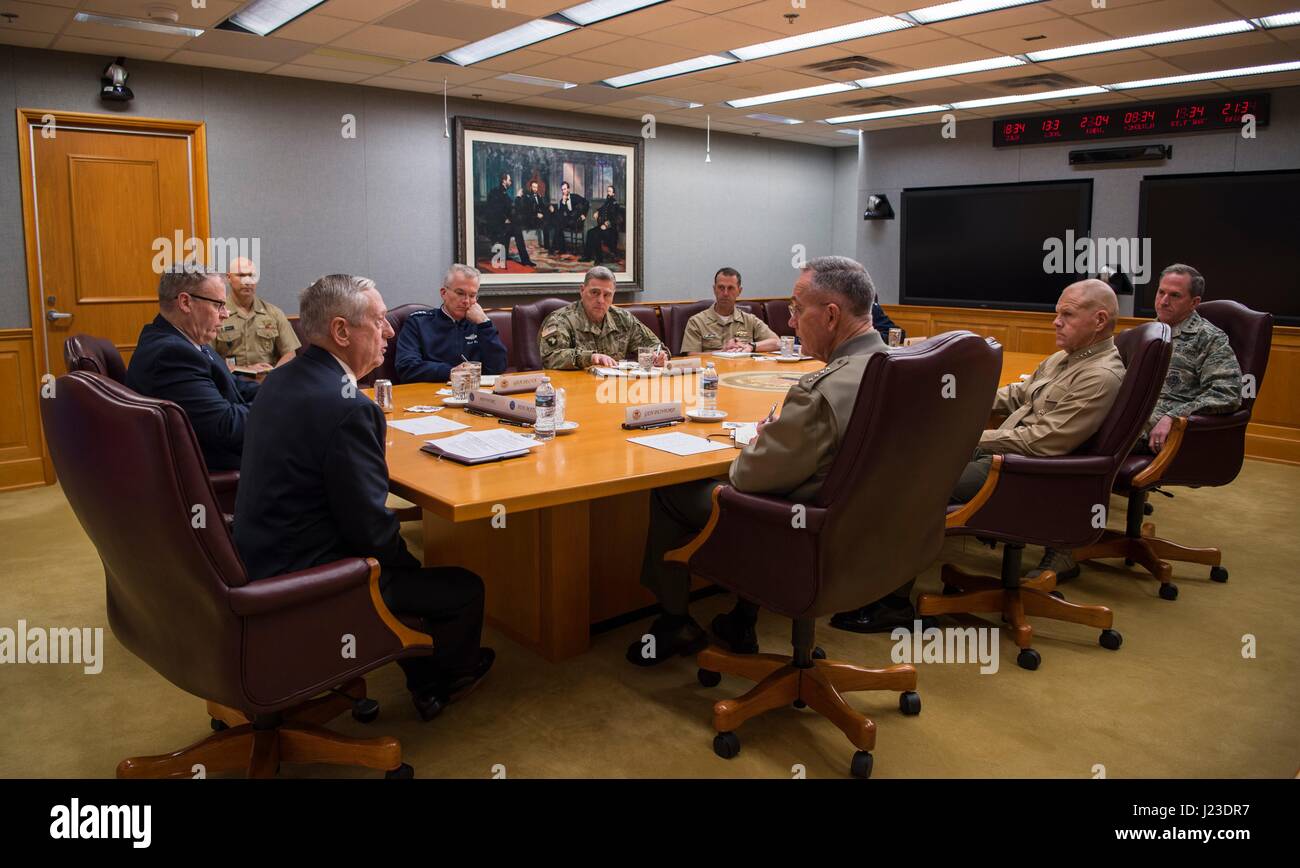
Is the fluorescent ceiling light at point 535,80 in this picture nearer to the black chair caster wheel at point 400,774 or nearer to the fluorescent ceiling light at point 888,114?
the fluorescent ceiling light at point 888,114

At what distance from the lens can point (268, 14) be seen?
4.91 metres

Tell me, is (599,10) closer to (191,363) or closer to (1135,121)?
(191,363)

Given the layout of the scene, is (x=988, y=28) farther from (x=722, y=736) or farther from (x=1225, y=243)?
(x=722, y=736)

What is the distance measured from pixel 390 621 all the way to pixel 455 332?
115 inches

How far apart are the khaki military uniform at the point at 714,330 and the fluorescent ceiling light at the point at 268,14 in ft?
9.53

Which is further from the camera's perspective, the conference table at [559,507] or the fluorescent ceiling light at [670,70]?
the fluorescent ceiling light at [670,70]

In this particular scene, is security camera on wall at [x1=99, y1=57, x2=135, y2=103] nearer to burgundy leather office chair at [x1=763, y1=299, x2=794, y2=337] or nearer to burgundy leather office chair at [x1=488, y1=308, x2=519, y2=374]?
burgundy leather office chair at [x1=488, y1=308, x2=519, y2=374]

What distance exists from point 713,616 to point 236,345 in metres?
3.32

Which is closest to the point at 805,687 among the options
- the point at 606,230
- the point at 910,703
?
the point at 910,703

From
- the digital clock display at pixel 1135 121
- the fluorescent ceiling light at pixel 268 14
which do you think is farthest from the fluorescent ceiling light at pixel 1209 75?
the fluorescent ceiling light at pixel 268 14

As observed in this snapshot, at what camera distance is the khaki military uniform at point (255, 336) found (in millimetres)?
5160

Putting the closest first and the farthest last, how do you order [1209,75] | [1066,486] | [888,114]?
1. [1066,486]
2. [1209,75]
3. [888,114]

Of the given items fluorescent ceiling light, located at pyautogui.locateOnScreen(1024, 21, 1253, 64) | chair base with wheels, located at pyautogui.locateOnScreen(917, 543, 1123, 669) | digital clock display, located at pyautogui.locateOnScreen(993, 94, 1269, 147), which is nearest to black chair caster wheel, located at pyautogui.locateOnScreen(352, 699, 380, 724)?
chair base with wheels, located at pyautogui.locateOnScreen(917, 543, 1123, 669)

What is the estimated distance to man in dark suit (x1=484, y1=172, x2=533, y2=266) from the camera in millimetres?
7363
